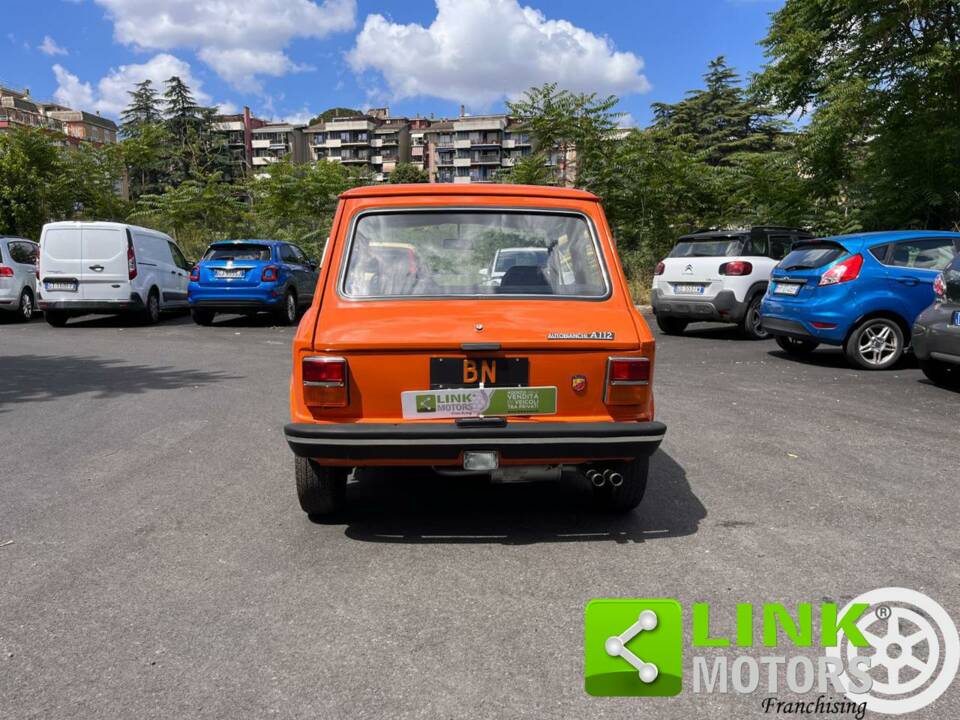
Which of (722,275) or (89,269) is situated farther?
(89,269)

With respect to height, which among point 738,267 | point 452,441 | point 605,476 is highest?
point 738,267

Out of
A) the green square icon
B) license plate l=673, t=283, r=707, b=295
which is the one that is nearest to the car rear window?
license plate l=673, t=283, r=707, b=295

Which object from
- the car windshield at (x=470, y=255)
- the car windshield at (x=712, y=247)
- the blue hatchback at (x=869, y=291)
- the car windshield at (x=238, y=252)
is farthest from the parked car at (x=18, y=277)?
the car windshield at (x=470, y=255)

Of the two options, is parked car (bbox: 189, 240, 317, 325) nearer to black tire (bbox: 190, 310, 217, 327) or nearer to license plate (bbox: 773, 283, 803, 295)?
black tire (bbox: 190, 310, 217, 327)

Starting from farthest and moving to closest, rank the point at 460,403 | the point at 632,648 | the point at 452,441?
the point at 460,403, the point at 452,441, the point at 632,648

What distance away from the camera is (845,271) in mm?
10297

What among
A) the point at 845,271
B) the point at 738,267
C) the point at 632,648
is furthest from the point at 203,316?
the point at 632,648

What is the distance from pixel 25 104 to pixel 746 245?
406 feet

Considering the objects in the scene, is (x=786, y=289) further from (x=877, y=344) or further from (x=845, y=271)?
(x=877, y=344)

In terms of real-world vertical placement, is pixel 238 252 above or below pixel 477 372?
above

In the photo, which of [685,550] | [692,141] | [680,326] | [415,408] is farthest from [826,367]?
[692,141]

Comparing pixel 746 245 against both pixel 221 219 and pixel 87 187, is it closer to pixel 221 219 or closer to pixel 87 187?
pixel 221 219

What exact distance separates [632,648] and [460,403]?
1.50m

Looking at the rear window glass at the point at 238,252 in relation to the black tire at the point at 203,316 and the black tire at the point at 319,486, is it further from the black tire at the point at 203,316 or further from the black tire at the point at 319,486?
the black tire at the point at 319,486
